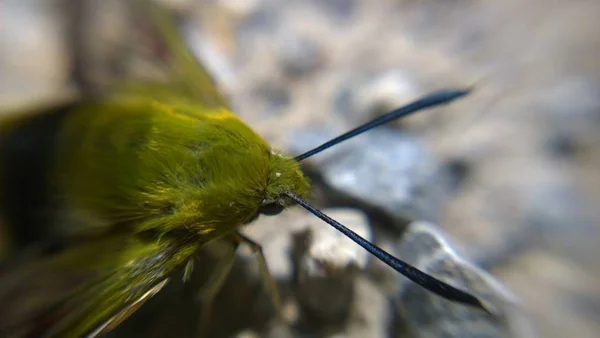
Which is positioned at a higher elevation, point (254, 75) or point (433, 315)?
point (254, 75)

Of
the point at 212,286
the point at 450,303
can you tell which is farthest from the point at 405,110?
the point at 212,286

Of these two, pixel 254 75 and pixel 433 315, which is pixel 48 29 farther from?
pixel 433 315

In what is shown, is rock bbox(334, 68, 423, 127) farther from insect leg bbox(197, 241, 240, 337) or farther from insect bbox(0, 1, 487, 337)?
insect leg bbox(197, 241, 240, 337)

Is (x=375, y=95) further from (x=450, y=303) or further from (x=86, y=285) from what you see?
(x=86, y=285)

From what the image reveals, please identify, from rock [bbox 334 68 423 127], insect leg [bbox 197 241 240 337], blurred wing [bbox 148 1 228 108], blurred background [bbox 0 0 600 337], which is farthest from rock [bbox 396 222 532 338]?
blurred wing [bbox 148 1 228 108]

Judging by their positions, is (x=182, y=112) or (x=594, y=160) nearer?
(x=182, y=112)

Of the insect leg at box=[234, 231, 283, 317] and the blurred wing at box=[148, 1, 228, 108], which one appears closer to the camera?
the insect leg at box=[234, 231, 283, 317]

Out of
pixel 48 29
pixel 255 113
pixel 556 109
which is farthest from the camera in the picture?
pixel 48 29

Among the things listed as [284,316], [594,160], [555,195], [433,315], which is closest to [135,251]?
[284,316]

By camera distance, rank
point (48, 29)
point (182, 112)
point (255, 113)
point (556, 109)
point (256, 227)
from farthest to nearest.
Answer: point (48, 29) → point (255, 113) → point (556, 109) → point (256, 227) → point (182, 112)
